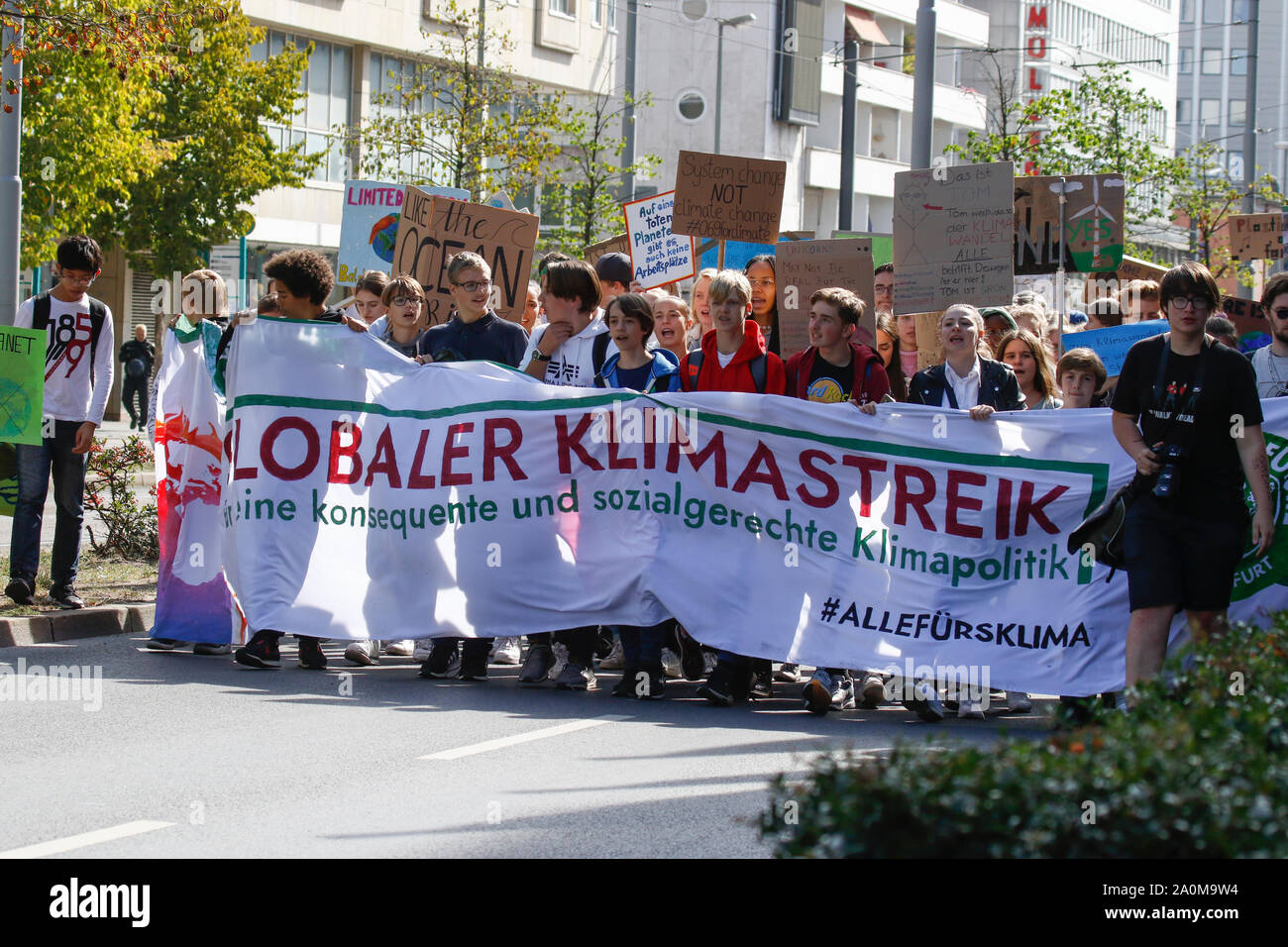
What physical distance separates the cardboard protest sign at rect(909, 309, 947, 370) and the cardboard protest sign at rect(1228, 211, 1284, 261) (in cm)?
713

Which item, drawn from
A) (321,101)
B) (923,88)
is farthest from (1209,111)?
(923,88)

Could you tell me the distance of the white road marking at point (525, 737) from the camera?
738cm

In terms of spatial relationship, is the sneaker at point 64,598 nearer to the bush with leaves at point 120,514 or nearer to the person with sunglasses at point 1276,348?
the bush with leaves at point 120,514

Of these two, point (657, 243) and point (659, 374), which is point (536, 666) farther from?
point (657, 243)

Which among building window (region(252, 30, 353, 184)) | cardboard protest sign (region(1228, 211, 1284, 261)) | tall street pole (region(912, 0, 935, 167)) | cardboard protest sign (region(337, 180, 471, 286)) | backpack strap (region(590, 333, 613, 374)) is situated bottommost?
backpack strap (region(590, 333, 613, 374))

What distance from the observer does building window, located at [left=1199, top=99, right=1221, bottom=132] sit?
4245 inches

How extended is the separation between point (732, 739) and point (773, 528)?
1.54 meters

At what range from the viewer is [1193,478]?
746 centimetres

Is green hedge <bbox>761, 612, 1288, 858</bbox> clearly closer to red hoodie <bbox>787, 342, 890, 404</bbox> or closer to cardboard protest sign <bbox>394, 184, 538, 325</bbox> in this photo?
red hoodie <bbox>787, 342, 890, 404</bbox>

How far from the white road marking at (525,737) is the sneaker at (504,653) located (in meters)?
2.00

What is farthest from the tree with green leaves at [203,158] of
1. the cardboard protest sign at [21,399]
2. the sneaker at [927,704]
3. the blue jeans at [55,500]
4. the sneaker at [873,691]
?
the sneaker at [927,704]

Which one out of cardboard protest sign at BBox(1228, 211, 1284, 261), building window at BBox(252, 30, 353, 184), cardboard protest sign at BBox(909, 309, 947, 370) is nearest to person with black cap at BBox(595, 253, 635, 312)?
cardboard protest sign at BBox(909, 309, 947, 370)
